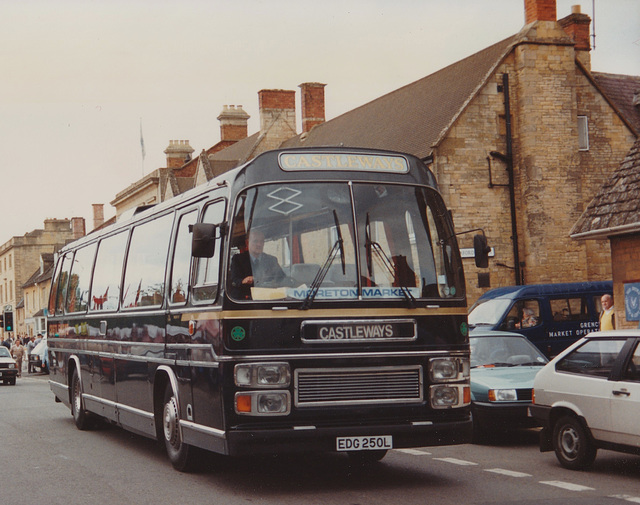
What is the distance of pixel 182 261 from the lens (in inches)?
417

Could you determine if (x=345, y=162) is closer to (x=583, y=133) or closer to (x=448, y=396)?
(x=448, y=396)

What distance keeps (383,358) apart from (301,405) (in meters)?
0.88

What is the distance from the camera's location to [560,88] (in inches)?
1364

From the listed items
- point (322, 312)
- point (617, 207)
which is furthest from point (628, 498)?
point (617, 207)

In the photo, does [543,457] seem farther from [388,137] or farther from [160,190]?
[160,190]

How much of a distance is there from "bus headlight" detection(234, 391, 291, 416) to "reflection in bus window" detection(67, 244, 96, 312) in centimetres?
728

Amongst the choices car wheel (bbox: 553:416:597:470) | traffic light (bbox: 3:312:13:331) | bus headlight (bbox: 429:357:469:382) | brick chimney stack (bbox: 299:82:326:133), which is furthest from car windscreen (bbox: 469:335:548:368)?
A: brick chimney stack (bbox: 299:82:326:133)

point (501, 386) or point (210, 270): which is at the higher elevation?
point (210, 270)

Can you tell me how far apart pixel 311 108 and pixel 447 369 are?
142 feet

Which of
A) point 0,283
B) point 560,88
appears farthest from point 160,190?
point 0,283

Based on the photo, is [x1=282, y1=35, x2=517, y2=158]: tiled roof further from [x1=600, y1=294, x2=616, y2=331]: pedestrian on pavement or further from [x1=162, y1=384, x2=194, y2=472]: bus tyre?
[x1=162, y1=384, x2=194, y2=472]: bus tyre

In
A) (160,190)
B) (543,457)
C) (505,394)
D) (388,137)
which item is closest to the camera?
(543,457)

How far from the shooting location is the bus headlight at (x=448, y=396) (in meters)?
9.16

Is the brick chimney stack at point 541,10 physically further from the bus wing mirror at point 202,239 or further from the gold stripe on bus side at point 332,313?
the bus wing mirror at point 202,239
